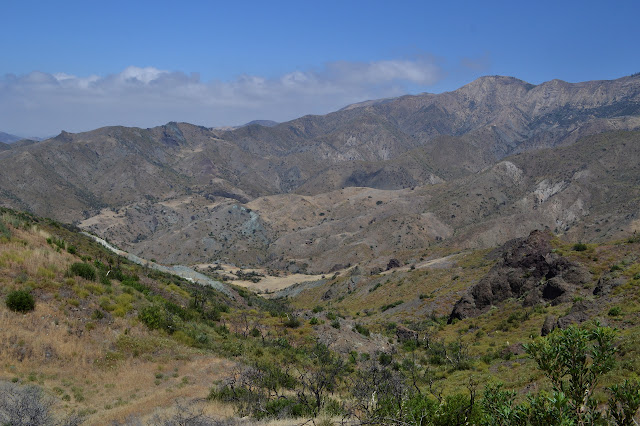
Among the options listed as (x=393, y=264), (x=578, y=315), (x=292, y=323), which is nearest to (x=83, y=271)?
(x=292, y=323)

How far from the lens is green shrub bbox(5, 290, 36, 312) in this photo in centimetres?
1550

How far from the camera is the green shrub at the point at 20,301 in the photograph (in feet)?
50.9

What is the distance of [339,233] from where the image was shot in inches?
5640

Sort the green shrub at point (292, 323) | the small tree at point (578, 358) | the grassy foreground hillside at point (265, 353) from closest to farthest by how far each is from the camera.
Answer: the small tree at point (578, 358) < the grassy foreground hillside at point (265, 353) < the green shrub at point (292, 323)

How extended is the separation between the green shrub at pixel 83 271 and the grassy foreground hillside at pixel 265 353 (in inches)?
2.7

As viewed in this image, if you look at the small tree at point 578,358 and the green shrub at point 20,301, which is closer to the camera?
the small tree at point 578,358

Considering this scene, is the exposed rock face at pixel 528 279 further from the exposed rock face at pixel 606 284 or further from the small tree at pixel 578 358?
the small tree at pixel 578 358

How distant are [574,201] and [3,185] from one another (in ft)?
773

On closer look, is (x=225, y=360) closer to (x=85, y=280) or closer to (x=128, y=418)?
(x=128, y=418)

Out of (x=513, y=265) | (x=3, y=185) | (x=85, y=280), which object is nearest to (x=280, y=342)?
(x=85, y=280)

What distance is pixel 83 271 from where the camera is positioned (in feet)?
65.0

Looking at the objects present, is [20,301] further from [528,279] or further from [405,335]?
[528,279]

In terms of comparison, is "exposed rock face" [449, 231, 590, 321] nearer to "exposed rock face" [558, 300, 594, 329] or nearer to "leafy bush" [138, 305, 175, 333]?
"exposed rock face" [558, 300, 594, 329]

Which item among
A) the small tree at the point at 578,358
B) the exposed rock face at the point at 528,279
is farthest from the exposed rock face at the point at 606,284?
the small tree at the point at 578,358
